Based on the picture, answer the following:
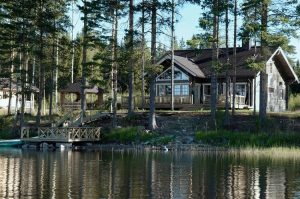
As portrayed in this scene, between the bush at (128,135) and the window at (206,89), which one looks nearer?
the bush at (128,135)

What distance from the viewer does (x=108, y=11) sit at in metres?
41.7

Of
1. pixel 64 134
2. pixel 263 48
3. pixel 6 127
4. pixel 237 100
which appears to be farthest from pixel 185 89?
pixel 6 127

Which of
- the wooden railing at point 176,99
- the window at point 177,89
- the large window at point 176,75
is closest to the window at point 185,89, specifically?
the window at point 177,89

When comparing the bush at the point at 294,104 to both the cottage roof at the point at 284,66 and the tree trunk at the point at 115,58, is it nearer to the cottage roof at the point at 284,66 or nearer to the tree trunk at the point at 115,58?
the cottage roof at the point at 284,66

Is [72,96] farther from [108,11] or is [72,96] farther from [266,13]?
[266,13]

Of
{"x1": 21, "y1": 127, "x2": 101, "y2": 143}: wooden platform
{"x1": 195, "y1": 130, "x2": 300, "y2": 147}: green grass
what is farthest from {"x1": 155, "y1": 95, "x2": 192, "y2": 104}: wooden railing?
{"x1": 195, "y1": 130, "x2": 300, "y2": 147}: green grass

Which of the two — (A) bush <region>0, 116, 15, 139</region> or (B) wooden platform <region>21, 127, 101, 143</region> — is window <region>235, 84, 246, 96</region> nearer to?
(B) wooden platform <region>21, 127, 101, 143</region>

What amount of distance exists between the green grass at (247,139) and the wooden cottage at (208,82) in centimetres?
1219

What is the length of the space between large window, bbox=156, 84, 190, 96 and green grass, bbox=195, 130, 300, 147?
15305 mm

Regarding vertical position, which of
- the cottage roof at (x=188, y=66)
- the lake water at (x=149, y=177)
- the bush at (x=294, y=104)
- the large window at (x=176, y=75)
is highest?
the cottage roof at (x=188, y=66)

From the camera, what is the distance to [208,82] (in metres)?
52.4

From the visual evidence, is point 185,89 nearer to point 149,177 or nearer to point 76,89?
point 76,89

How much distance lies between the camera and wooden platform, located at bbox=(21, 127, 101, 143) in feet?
127

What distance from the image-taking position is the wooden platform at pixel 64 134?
127 feet
